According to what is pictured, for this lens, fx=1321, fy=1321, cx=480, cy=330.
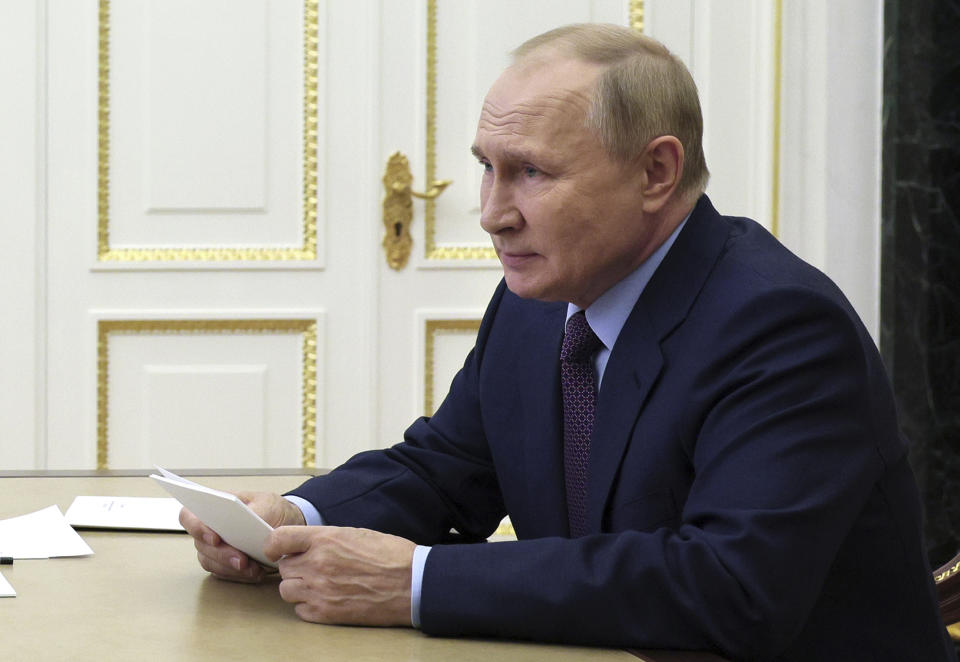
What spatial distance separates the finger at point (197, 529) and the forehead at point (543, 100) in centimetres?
53

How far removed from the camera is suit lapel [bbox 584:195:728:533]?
1.42 metres

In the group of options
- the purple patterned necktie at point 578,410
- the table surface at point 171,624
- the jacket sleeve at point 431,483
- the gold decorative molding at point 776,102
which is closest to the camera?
the table surface at point 171,624

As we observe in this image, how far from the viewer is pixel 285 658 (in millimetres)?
1138

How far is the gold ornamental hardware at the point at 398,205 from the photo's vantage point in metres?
3.70

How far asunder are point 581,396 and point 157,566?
514 mm

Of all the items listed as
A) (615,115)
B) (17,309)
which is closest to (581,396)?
(615,115)

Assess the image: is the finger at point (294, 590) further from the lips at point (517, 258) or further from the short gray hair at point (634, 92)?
the short gray hair at point (634, 92)

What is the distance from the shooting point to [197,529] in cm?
144

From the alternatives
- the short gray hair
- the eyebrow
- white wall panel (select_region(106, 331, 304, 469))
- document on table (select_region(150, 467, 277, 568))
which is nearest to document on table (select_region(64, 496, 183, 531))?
document on table (select_region(150, 467, 277, 568))

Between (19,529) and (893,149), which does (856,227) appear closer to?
(893,149)

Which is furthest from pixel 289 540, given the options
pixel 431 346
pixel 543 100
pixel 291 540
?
pixel 431 346

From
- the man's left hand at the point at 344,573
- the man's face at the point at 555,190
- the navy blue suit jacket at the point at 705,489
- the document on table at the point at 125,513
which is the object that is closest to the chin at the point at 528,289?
the man's face at the point at 555,190

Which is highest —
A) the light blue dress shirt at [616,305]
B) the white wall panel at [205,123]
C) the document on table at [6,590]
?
the white wall panel at [205,123]

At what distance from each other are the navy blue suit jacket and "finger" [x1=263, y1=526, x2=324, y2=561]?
5.3 inches
